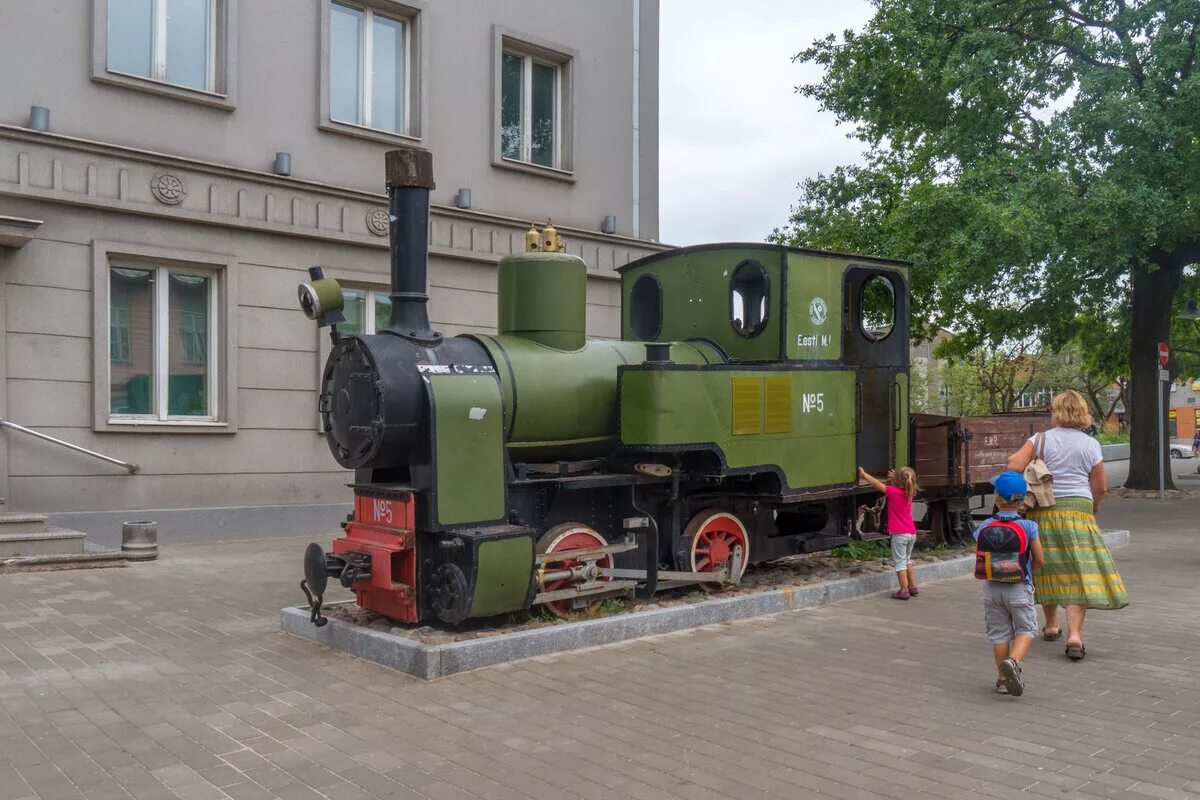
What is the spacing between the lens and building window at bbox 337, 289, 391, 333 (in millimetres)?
13484

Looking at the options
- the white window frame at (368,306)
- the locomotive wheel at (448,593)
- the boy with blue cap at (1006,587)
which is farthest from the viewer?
the white window frame at (368,306)

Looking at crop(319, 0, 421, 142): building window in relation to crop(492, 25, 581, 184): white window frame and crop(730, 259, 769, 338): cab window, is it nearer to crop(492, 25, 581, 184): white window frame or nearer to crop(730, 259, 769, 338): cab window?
crop(492, 25, 581, 184): white window frame

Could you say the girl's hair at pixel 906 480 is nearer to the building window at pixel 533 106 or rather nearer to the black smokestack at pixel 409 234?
the black smokestack at pixel 409 234

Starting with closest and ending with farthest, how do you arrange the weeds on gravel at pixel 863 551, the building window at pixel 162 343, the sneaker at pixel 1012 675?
the sneaker at pixel 1012 675, the weeds on gravel at pixel 863 551, the building window at pixel 162 343

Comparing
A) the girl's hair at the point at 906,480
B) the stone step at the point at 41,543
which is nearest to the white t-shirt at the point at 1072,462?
the girl's hair at the point at 906,480

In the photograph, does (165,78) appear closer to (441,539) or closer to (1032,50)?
(441,539)

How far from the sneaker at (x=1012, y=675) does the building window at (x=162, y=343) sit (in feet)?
31.3

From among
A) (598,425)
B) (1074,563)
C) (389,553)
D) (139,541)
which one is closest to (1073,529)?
(1074,563)

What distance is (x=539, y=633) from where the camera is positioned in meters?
6.57

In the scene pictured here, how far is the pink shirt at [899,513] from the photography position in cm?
888

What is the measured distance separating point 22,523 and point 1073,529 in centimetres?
928

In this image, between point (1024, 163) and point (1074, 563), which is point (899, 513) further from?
point (1024, 163)

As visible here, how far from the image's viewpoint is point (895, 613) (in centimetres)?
816

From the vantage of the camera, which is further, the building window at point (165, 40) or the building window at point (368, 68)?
the building window at point (368, 68)
